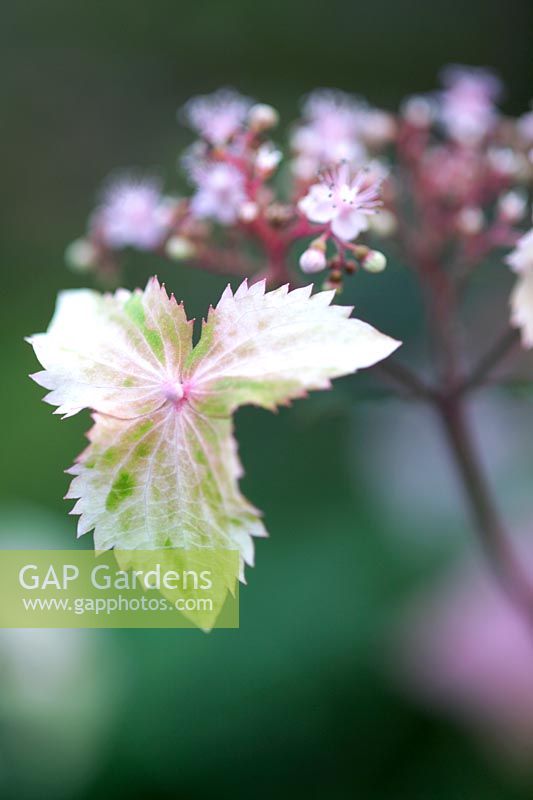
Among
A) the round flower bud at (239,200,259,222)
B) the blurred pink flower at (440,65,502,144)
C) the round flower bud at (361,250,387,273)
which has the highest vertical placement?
the blurred pink flower at (440,65,502,144)

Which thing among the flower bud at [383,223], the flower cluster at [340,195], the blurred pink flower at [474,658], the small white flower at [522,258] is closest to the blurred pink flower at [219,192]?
the flower cluster at [340,195]

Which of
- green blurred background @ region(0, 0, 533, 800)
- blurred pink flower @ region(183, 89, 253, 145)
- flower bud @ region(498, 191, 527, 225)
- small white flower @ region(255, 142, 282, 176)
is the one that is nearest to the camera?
small white flower @ region(255, 142, 282, 176)

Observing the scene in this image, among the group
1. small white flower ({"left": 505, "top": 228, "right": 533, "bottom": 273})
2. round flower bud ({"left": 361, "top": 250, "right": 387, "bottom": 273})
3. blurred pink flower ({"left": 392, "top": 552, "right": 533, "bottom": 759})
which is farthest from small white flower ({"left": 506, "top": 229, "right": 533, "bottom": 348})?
blurred pink flower ({"left": 392, "top": 552, "right": 533, "bottom": 759})

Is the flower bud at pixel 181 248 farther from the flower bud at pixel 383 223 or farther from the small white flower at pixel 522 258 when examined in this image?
the small white flower at pixel 522 258

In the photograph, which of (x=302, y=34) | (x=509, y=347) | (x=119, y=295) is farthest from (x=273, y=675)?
(x=302, y=34)

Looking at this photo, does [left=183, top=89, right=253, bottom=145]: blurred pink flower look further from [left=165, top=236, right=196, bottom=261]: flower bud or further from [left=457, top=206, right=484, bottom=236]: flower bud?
[left=457, top=206, right=484, bottom=236]: flower bud

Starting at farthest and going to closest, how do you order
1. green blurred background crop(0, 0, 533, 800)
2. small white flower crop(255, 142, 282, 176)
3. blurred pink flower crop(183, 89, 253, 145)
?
1. green blurred background crop(0, 0, 533, 800)
2. blurred pink flower crop(183, 89, 253, 145)
3. small white flower crop(255, 142, 282, 176)

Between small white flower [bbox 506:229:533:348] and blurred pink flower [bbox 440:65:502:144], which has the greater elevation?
blurred pink flower [bbox 440:65:502:144]
